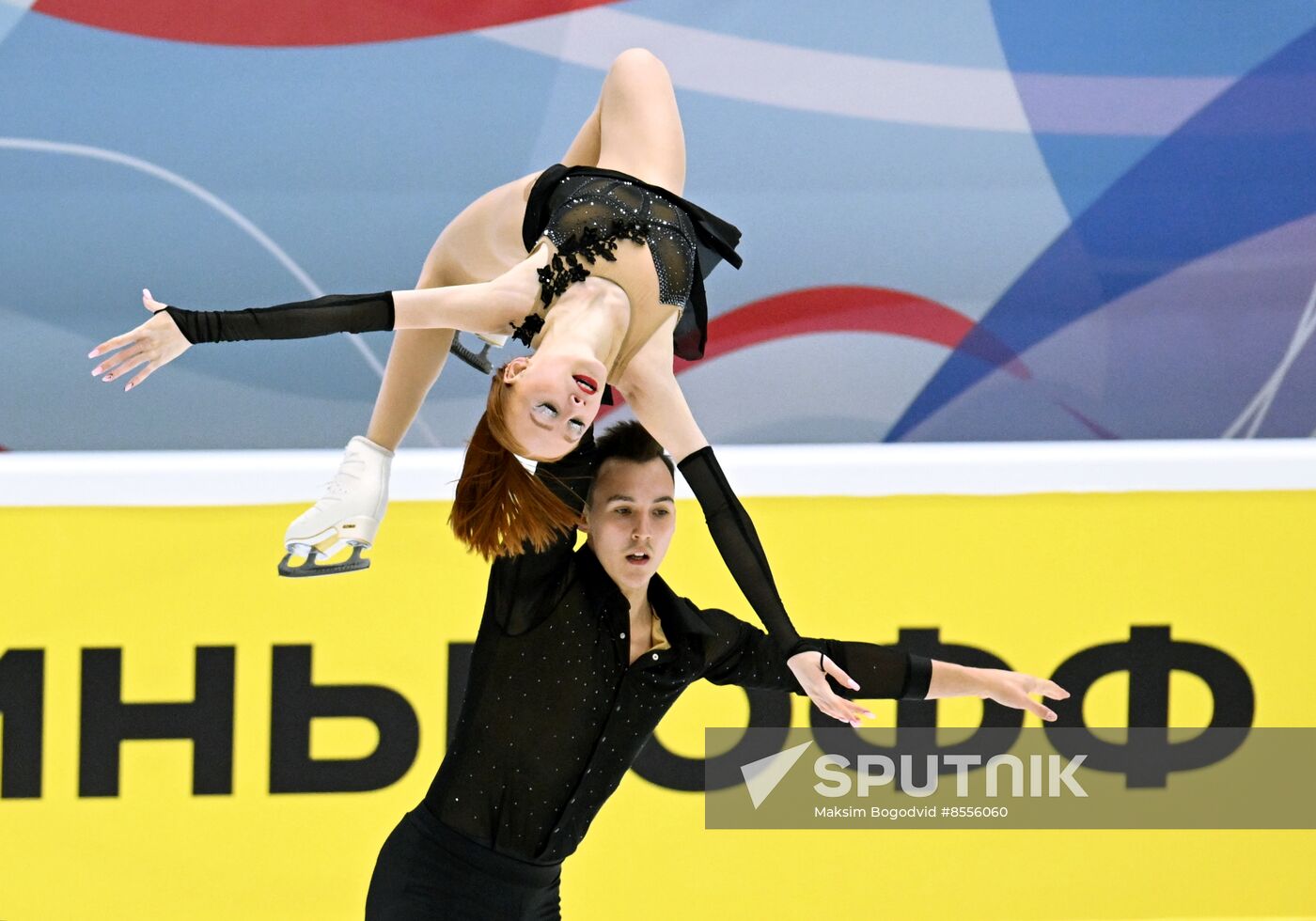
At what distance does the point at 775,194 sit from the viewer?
4.07 m

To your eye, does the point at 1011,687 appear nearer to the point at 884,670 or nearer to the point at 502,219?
the point at 884,670

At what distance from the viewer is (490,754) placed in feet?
7.84

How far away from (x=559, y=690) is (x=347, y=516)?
587mm

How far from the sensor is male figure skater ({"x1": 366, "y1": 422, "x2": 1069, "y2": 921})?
2355 mm

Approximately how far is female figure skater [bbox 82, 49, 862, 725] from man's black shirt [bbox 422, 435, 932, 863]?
0.10 meters

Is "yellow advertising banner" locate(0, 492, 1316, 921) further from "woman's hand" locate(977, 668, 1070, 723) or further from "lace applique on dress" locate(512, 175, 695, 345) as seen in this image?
"woman's hand" locate(977, 668, 1070, 723)

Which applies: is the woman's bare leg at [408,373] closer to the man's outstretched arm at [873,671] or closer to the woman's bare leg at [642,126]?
the woman's bare leg at [642,126]

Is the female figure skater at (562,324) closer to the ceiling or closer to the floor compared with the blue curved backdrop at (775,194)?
closer to the floor

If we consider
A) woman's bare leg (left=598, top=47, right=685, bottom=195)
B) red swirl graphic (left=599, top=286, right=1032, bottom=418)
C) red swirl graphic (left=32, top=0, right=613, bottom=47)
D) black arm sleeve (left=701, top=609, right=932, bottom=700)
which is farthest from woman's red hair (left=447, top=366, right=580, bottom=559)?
red swirl graphic (left=32, top=0, right=613, bottom=47)

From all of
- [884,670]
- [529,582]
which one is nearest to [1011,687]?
[884,670]

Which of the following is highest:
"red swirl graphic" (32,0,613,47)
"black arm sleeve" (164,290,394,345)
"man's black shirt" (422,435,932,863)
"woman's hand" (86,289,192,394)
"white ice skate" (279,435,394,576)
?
"red swirl graphic" (32,0,613,47)

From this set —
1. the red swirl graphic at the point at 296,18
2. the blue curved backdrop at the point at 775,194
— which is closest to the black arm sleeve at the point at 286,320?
the blue curved backdrop at the point at 775,194

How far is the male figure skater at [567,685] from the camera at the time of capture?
236cm

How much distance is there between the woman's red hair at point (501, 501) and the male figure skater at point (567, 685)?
0.08m
